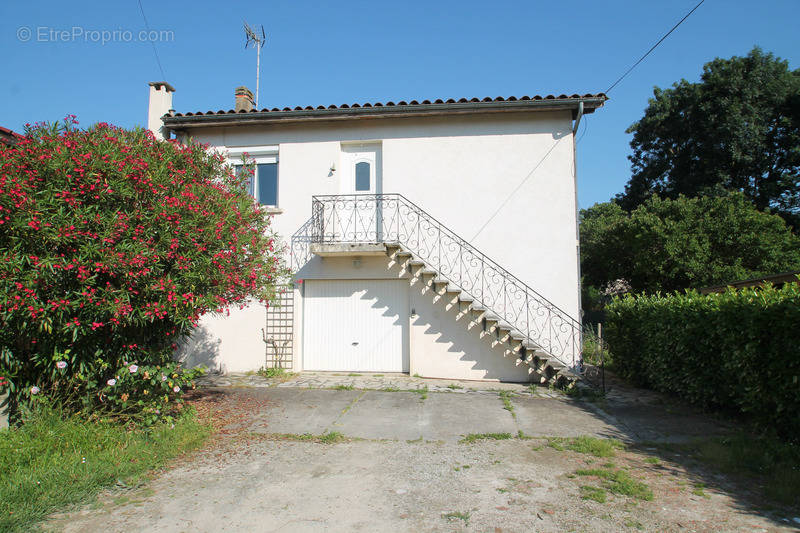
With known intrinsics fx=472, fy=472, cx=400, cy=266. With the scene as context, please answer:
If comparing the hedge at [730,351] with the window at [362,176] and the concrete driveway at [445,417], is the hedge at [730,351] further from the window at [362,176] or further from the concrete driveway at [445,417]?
the window at [362,176]

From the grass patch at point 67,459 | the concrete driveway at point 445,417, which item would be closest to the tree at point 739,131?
the concrete driveway at point 445,417

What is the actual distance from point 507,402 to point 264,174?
716 cm

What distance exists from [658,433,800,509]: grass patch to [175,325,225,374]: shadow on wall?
843 centimetres

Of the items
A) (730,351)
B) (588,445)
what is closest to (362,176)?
(588,445)

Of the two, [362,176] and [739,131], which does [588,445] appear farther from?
[739,131]

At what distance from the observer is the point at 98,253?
4395 millimetres

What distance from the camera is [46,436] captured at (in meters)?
4.46

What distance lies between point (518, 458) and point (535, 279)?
16.9ft

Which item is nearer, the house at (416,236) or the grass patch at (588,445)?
the grass patch at (588,445)

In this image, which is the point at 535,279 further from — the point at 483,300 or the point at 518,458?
the point at 518,458

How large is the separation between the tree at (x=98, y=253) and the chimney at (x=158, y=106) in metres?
5.86

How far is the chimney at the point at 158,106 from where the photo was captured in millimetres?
10797

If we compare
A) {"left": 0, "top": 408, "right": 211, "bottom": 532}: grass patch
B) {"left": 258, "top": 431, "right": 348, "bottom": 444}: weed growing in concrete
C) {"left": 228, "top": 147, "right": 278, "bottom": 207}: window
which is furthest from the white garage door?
{"left": 0, "top": 408, "right": 211, "bottom": 532}: grass patch

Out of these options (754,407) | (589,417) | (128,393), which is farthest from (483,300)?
(128,393)
